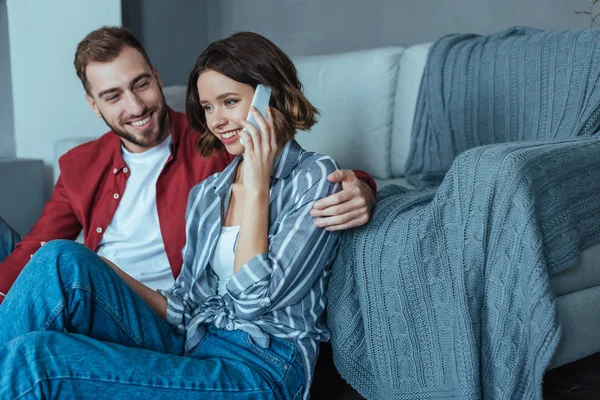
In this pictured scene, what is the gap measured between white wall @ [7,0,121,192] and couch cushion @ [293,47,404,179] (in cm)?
111

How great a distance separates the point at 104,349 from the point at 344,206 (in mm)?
485

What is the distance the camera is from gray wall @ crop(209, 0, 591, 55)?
256 centimetres

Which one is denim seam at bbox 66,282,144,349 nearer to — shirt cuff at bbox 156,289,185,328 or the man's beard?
shirt cuff at bbox 156,289,185,328

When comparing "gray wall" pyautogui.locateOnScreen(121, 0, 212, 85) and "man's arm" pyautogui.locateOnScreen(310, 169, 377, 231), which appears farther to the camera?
"gray wall" pyautogui.locateOnScreen(121, 0, 212, 85)

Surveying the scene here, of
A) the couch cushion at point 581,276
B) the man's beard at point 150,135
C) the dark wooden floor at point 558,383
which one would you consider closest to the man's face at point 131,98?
the man's beard at point 150,135

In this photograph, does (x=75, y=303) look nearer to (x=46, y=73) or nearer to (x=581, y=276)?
(x=581, y=276)

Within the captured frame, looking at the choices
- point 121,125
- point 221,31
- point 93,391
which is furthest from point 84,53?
point 221,31

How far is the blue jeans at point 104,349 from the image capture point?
1048 mm

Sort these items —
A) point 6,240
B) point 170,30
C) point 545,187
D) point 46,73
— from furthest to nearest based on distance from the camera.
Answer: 1. point 170,30
2. point 46,73
3. point 6,240
4. point 545,187

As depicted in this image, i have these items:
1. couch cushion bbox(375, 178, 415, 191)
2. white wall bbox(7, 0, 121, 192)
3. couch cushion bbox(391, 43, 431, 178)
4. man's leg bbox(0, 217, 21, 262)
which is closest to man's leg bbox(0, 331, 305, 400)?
man's leg bbox(0, 217, 21, 262)

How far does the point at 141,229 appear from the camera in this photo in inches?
67.2

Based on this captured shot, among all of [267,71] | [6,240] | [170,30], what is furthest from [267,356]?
[170,30]

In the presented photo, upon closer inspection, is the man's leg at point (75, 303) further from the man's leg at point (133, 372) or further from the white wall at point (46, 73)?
the white wall at point (46, 73)

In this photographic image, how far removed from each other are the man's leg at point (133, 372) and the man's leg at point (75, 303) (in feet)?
0.24
